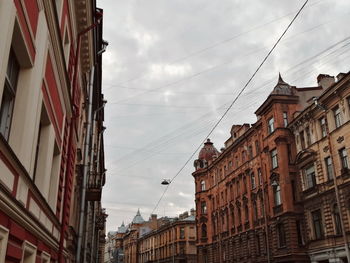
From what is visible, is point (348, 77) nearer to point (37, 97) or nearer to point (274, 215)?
point (274, 215)

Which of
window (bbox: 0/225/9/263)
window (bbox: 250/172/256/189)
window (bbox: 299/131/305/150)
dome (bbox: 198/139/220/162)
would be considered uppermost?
dome (bbox: 198/139/220/162)

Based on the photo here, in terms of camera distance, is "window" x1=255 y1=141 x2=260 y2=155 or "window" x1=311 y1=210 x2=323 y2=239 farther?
"window" x1=255 y1=141 x2=260 y2=155

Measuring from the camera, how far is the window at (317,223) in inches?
1278

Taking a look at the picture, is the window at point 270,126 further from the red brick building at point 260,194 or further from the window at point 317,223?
the window at point 317,223

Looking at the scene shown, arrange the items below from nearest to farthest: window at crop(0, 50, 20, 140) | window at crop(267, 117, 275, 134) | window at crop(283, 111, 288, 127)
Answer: window at crop(0, 50, 20, 140), window at crop(283, 111, 288, 127), window at crop(267, 117, 275, 134)

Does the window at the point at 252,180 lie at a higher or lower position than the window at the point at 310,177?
higher

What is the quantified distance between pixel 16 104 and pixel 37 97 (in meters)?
0.78

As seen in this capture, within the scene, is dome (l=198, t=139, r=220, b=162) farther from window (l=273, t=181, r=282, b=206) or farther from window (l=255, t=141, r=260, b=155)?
window (l=273, t=181, r=282, b=206)

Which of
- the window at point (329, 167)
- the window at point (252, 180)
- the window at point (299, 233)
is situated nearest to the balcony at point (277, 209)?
the window at point (299, 233)

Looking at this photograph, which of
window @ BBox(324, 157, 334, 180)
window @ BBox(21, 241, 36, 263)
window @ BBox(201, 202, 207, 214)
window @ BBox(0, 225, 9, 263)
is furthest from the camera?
window @ BBox(201, 202, 207, 214)

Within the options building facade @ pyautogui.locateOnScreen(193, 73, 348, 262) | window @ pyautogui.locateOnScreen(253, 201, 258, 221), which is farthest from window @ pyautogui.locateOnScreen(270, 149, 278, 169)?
window @ pyautogui.locateOnScreen(253, 201, 258, 221)

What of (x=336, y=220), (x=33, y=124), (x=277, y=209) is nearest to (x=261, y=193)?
(x=277, y=209)

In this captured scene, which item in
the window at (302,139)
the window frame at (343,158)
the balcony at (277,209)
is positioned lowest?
the balcony at (277,209)

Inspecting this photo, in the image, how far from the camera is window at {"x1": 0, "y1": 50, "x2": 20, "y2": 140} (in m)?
6.99
